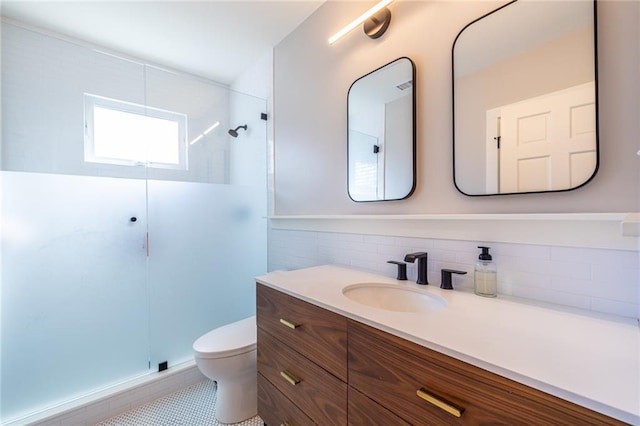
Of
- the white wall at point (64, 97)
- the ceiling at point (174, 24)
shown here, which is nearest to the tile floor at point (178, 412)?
the white wall at point (64, 97)

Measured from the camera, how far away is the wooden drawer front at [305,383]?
88 centimetres

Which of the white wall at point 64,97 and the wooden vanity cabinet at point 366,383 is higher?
the white wall at point 64,97

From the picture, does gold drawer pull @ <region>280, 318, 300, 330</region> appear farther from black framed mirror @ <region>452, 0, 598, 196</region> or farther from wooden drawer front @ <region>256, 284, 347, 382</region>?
black framed mirror @ <region>452, 0, 598, 196</region>

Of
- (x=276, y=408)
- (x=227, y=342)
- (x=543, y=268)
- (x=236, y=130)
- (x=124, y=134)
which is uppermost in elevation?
(x=236, y=130)

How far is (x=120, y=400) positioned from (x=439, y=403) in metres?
1.91

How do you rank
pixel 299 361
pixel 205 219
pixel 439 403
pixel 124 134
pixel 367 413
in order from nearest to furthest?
pixel 439 403
pixel 367 413
pixel 299 361
pixel 124 134
pixel 205 219

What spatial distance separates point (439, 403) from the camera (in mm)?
604

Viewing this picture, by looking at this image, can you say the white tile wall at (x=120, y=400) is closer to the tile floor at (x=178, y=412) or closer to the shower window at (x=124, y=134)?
the tile floor at (x=178, y=412)

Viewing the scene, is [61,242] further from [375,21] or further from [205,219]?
[375,21]

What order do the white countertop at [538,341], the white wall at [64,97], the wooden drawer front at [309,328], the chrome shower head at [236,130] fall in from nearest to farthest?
the white countertop at [538,341] < the wooden drawer front at [309,328] < the white wall at [64,97] < the chrome shower head at [236,130]

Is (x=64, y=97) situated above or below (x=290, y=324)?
above

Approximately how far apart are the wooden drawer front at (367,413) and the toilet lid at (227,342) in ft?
2.61

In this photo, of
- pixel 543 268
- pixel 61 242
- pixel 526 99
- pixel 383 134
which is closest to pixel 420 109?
pixel 383 134

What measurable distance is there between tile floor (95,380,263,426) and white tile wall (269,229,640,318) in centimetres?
119
